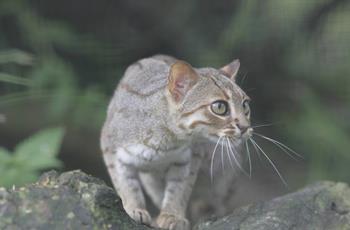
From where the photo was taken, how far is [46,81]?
7289 millimetres

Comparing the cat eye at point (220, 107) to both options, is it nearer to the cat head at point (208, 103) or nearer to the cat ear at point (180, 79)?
the cat head at point (208, 103)

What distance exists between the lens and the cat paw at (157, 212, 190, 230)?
4883 millimetres

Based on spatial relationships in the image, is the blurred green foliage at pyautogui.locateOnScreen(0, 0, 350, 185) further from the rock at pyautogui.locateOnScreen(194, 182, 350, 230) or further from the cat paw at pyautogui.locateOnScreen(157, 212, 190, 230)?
the rock at pyautogui.locateOnScreen(194, 182, 350, 230)

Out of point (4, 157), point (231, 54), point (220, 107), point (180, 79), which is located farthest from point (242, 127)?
point (231, 54)

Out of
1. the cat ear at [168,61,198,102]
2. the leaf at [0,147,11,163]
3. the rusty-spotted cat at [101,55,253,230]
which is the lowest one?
the leaf at [0,147,11,163]

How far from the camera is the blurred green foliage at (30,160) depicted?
510cm

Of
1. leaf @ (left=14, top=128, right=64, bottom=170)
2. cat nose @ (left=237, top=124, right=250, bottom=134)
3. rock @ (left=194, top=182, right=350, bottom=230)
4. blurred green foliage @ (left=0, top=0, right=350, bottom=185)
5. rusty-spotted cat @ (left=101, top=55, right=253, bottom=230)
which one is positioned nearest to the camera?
rock @ (left=194, top=182, right=350, bottom=230)

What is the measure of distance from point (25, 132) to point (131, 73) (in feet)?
9.36

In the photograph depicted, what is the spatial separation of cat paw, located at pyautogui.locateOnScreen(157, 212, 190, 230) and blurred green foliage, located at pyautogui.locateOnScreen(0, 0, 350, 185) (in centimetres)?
273

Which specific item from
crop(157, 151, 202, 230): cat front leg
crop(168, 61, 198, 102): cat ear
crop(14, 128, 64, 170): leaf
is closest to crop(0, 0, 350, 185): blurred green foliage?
crop(14, 128, 64, 170): leaf

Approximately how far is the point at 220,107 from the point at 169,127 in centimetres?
42

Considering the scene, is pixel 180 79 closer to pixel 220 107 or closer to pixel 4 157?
pixel 220 107

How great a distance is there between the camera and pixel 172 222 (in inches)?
194

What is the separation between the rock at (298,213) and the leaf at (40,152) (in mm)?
1414
